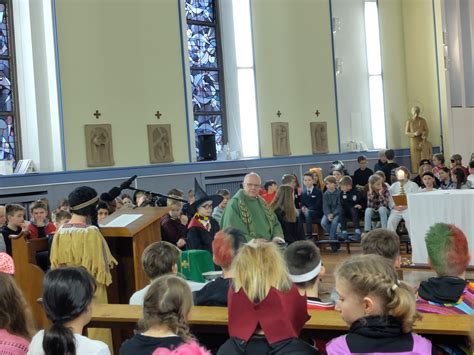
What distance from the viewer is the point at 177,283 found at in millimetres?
3082

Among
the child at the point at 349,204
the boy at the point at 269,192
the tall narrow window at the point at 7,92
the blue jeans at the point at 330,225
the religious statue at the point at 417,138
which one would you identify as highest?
the tall narrow window at the point at 7,92

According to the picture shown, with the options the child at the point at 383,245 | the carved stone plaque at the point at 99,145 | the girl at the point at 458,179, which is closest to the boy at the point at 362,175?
the girl at the point at 458,179

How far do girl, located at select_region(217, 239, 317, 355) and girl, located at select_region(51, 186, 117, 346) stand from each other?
7.97 ft

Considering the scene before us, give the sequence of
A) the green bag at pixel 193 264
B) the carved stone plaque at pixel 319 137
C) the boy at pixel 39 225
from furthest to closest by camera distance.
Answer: the carved stone plaque at pixel 319 137 < the boy at pixel 39 225 < the green bag at pixel 193 264

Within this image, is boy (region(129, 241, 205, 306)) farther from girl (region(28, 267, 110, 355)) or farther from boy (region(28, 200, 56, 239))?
boy (region(28, 200, 56, 239))

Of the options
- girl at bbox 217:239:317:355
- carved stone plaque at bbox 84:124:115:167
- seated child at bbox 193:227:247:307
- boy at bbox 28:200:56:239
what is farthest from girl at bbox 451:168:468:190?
girl at bbox 217:239:317:355

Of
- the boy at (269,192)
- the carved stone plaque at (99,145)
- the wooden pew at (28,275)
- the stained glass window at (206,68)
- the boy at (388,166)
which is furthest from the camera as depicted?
the boy at (388,166)

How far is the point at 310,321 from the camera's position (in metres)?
3.76

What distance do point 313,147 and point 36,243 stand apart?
11.4m

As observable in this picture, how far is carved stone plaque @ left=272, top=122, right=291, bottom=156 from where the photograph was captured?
16391 mm

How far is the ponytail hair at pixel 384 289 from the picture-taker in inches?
110

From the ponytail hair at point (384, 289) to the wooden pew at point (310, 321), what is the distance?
49 cm

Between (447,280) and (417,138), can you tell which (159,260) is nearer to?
(447,280)

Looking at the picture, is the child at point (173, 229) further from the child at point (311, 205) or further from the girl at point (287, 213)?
the child at point (311, 205)
